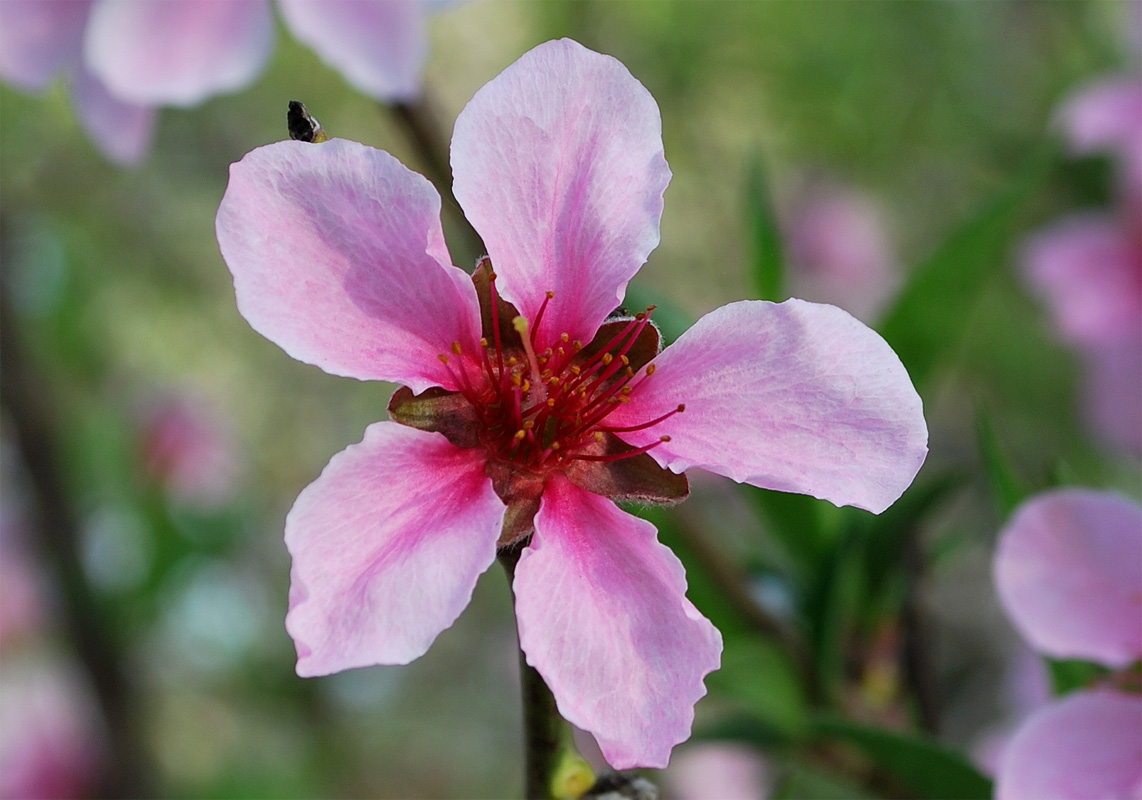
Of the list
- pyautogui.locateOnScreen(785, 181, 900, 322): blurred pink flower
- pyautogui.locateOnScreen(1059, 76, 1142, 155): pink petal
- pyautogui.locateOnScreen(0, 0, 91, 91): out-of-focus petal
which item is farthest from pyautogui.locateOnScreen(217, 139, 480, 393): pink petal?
pyautogui.locateOnScreen(785, 181, 900, 322): blurred pink flower

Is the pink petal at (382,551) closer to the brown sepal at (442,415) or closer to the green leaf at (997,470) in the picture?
the brown sepal at (442,415)

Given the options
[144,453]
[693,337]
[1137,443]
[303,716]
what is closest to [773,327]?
[693,337]

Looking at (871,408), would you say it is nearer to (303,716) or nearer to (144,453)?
(144,453)

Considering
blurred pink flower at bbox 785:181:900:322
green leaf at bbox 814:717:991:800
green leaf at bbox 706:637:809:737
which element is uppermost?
green leaf at bbox 814:717:991:800

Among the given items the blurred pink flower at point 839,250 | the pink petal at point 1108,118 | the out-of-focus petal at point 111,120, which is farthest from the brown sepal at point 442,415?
the blurred pink flower at point 839,250

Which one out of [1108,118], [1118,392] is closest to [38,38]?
[1108,118]

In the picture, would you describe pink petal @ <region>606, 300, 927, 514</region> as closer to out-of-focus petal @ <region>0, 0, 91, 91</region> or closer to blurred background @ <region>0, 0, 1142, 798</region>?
blurred background @ <region>0, 0, 1142, 798</region>
